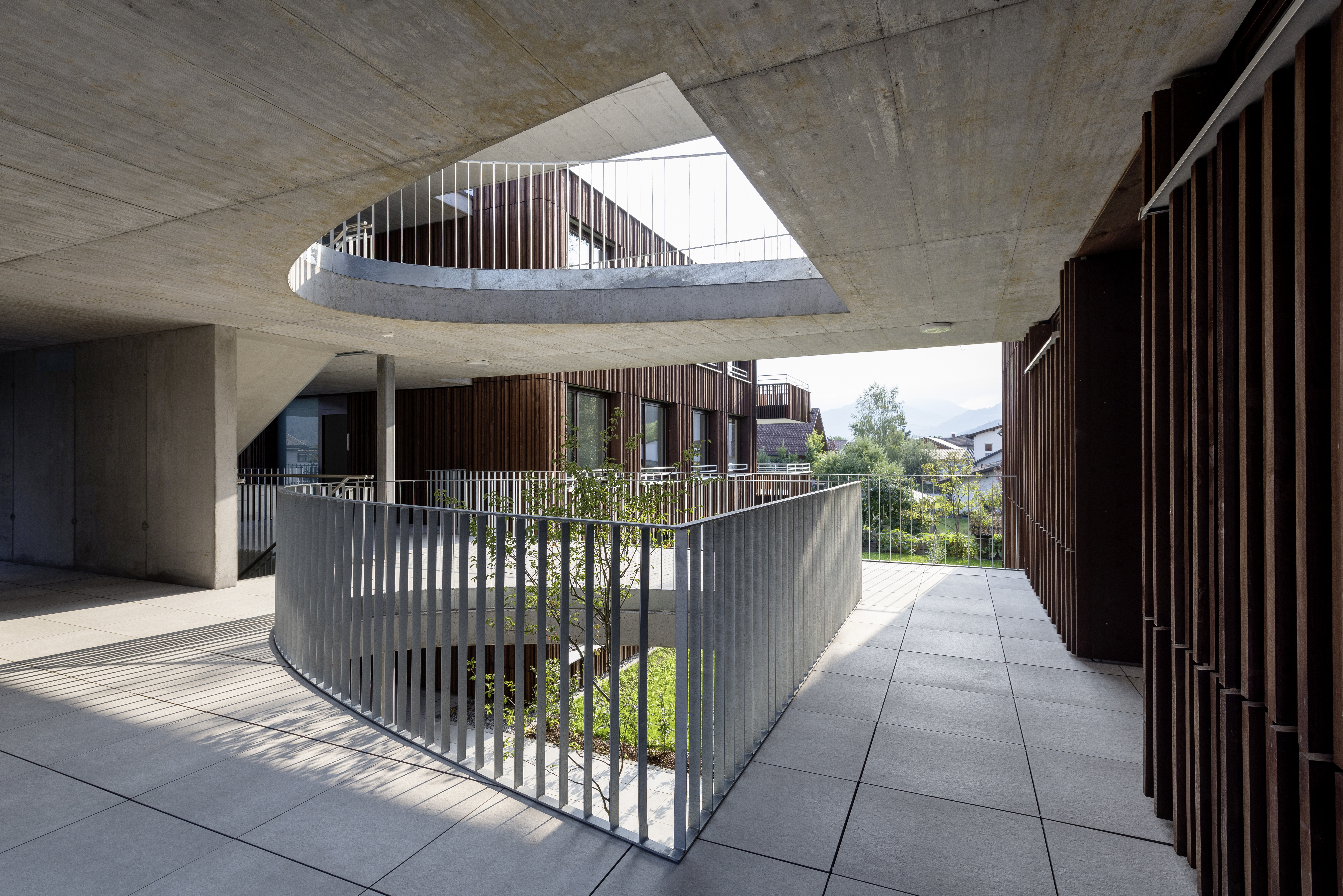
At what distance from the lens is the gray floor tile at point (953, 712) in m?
3.59

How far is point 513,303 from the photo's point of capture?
25.3 feet

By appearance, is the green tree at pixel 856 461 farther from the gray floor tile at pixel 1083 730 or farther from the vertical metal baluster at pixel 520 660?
the vertical metal baluster at pixel 520 660

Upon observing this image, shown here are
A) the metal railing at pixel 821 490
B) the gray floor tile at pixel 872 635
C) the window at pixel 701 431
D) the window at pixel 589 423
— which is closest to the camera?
the gray floor tile at pixel 872 635

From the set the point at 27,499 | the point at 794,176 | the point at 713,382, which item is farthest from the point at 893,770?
the point at 713,382

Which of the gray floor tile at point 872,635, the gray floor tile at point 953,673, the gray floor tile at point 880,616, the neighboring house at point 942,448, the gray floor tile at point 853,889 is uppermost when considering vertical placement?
the neighboring house at point 942,448

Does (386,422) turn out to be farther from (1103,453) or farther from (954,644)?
(1103,453)

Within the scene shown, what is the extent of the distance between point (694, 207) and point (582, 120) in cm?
352

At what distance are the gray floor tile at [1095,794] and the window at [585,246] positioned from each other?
477 inches

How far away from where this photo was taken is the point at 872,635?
219 inches

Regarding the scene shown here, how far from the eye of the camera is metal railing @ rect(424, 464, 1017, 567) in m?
7.63

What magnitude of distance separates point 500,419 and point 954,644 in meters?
11.4

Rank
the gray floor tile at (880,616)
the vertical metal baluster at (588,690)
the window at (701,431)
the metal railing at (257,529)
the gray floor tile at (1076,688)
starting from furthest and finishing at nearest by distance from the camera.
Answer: the window at (701,431), the metal railing at (257,529), the gray floor tile at (880,616), the gray floor tile at (1076,688), the vertical metal baluster at (588,690)

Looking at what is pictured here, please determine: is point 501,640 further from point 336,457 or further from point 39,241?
point 336,457

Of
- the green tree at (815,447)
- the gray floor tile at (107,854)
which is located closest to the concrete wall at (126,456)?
the gray floor tile at (107,854)
